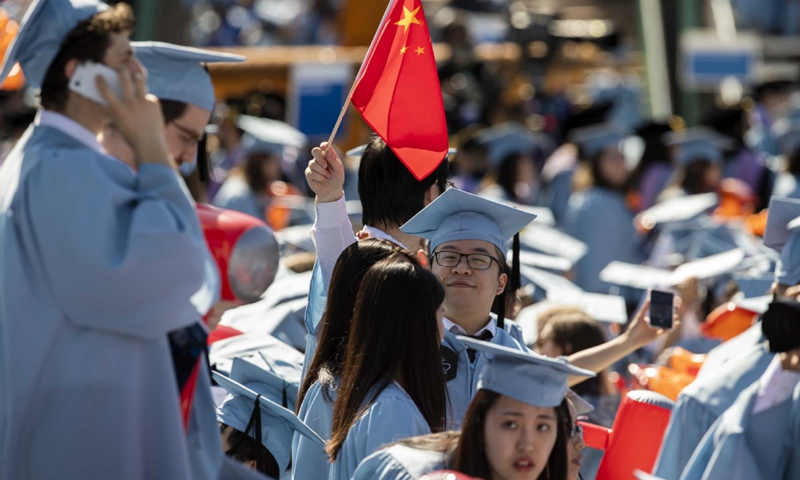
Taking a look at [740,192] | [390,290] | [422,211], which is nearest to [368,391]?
[390,290]

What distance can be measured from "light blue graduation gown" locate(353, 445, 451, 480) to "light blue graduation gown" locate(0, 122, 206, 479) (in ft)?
1.79

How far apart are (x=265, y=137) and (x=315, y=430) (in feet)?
23.9

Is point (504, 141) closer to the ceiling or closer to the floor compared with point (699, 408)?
closer to the ceiling

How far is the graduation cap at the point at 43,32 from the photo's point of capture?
2791 mm

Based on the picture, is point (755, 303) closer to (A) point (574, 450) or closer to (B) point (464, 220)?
(B) point (464, 220)

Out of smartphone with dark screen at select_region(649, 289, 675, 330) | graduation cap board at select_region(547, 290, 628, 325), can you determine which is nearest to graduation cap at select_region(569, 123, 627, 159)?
graduation cap board at select_region(547, 290, 628, 325)

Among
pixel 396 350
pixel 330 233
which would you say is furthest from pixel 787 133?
pixel 396 350

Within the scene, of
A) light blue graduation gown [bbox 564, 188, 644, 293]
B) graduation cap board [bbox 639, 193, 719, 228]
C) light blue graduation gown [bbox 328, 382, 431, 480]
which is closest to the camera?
light blue graduation gown [bbox 328, 382, 431, 480]

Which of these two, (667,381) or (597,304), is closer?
(667,381)

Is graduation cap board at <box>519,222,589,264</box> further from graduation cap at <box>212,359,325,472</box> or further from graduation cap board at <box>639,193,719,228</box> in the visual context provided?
graduation cap at <box>212,359,325,472</box>

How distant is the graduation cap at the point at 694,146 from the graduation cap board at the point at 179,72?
7.69 m

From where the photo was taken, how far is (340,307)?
3.70 meters

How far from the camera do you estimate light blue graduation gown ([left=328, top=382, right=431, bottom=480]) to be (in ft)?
11.0

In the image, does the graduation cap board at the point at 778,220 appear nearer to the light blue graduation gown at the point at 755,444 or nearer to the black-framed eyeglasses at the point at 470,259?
the light blue graduation gown at the point at 755,444
